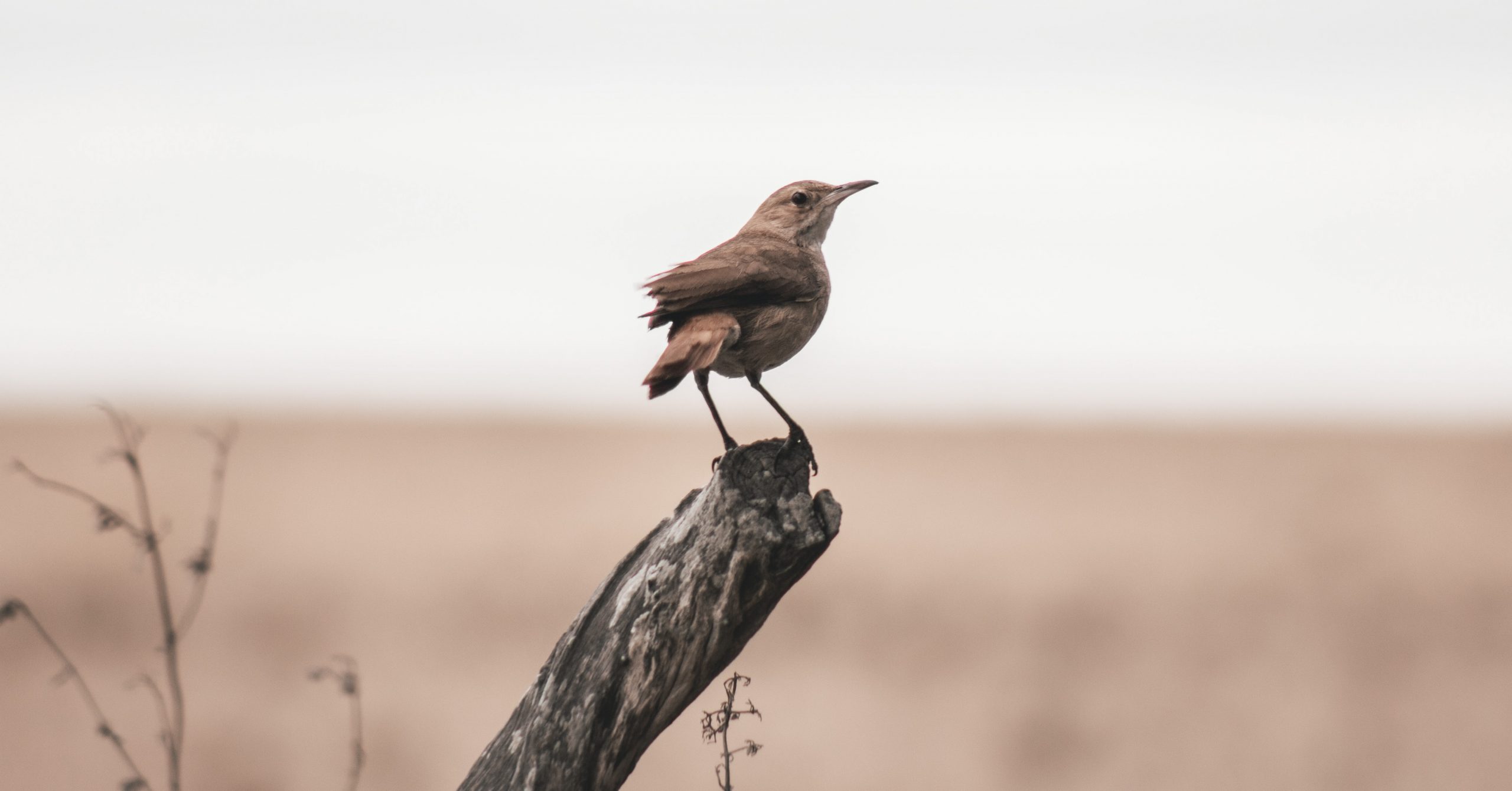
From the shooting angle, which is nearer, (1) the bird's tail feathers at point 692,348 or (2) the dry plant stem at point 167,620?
(2) the dry plant stem at point 167,620

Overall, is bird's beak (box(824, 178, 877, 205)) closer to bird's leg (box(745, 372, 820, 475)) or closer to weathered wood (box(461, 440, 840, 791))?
bird's leg (box(745, 372, 820, 475))

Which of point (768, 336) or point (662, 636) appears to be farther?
point (768, 336)

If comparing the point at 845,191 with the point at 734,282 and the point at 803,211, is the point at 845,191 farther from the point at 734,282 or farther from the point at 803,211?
the point at 734,282

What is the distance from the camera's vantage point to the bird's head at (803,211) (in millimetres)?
5867

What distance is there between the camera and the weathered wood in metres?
3.29

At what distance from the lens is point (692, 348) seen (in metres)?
4.14

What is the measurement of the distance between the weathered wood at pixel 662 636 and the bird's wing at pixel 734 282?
3.44 feet

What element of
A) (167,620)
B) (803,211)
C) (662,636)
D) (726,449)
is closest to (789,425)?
(726,449)

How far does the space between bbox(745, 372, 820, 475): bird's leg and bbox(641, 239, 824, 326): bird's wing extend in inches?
12.6

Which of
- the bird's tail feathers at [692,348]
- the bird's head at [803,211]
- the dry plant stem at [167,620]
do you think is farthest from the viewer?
the bird's head at [803,211]

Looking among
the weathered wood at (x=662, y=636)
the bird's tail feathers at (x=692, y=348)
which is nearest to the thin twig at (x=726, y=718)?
the weathered wood at (x=662, y=636)

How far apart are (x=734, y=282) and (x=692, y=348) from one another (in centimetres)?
54

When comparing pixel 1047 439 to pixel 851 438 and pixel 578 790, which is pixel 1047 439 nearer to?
pixel 851 438

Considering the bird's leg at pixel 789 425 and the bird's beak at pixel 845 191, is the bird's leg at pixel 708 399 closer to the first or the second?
the bird's leg at pixel 789 425
